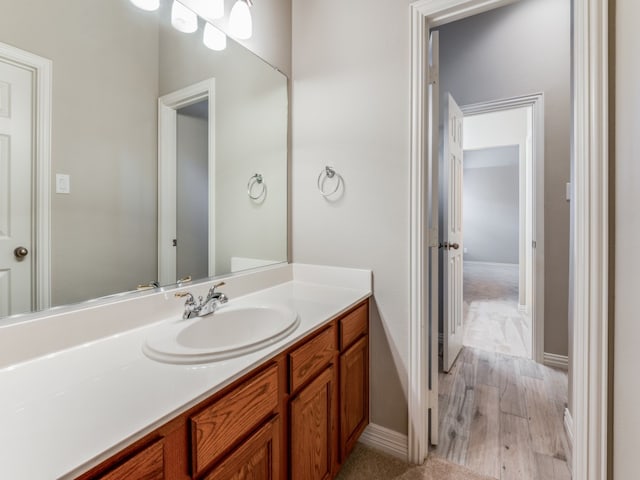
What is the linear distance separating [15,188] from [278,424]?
983 millimetres

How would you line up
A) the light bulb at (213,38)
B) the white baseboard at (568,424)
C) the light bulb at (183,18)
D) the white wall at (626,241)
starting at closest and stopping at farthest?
the white wall at (626,241) → the light bulb at (183,18) → the light bulb at (213,38) → the white baseboard at (568,424)

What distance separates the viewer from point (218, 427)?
0.71 meters

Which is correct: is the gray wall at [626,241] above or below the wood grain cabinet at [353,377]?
above

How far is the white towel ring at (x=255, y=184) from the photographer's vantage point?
163cm

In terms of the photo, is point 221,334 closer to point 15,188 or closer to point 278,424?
point 278,424

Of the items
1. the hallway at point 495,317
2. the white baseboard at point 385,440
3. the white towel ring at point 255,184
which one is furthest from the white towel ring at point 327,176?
the hallway at point 495,317

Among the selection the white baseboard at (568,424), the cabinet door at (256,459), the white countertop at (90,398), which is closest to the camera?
the white countertop at (90,398)

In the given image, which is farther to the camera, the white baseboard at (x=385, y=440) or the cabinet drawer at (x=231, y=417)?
the white baseboard at (x=385, y=440)

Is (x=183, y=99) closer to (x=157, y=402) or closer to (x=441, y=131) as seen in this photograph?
(x=157, y=402)

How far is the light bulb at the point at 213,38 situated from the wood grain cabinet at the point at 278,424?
1301 mm

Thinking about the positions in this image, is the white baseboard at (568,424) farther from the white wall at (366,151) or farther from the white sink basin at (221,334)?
the white sink basin at (221,334)

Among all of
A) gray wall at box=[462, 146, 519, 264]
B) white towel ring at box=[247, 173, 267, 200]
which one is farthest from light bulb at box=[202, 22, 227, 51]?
gray wall at box=[462, 146, 519, 264]

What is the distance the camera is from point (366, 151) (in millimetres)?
1531

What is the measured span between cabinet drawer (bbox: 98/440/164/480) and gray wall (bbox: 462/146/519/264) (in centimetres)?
692
